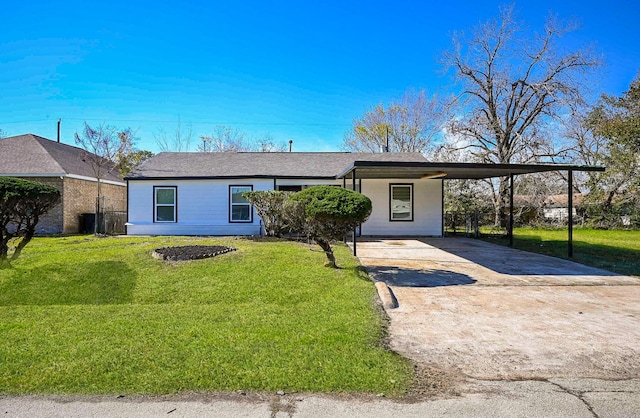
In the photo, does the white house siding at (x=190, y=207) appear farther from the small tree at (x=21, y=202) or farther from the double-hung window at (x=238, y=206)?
Answer: the small tree at (x=21, y=202)

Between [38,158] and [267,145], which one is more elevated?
[267,145]

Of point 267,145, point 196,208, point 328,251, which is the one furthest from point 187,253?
point 267,145

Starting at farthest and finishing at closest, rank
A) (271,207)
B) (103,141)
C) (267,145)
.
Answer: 1. (267,145)
2. (103,141)
3. (271,207)

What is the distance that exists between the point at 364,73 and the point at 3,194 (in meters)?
18.5

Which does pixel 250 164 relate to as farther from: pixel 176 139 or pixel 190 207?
pixel 176 139

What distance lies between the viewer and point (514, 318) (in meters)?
4.91

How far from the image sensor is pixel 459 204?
1703cm

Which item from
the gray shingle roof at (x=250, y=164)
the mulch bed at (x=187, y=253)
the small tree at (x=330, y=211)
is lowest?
the mulch bed at (x=187, y=253)

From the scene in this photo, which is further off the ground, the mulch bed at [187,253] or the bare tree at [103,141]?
the bare tree at [103,141]

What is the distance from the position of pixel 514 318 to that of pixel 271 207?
8.69 meters

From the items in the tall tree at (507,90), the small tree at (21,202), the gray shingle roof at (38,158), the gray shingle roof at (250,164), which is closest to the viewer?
the small tree at (21,202)

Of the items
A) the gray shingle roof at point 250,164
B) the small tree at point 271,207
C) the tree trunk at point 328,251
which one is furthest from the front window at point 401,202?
the tree trunk at point 328,251

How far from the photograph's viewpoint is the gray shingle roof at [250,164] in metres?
14.9

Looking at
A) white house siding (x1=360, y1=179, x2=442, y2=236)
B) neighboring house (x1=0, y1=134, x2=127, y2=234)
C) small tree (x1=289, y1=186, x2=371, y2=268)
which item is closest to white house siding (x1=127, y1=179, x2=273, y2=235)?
neighboring house (x1=0, y1=134, x2=127, y2=234)
